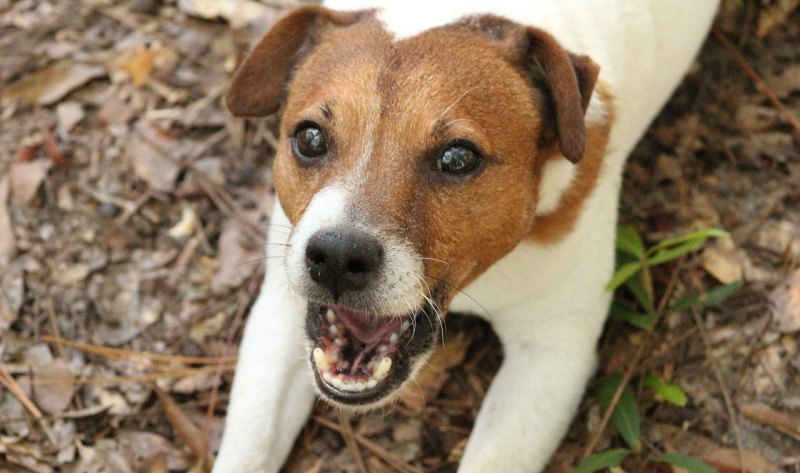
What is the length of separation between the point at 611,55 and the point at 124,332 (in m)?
2.70

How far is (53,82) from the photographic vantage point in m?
5.09

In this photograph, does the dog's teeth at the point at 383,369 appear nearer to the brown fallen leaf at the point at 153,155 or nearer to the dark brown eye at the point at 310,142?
the dark brown eye at the point at 310,142

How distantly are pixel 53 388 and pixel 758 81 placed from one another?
13.7 feet

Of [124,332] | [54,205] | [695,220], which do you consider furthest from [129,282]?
[695,220]

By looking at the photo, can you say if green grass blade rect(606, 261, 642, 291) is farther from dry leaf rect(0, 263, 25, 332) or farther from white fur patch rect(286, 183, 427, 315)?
dry leaf rect(0, 263, 25, 332)

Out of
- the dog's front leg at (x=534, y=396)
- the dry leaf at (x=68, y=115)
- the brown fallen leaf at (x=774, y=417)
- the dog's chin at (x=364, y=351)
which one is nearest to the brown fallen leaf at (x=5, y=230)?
the dry leaf at (x=68, y=115)

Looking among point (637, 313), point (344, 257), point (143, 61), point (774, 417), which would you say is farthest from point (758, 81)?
point (143, 61)

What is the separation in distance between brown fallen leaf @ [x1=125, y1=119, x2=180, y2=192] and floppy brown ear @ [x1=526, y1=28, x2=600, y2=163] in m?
2.41

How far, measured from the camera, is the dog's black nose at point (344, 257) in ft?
8.96

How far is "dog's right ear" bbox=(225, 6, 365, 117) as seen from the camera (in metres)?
3.37

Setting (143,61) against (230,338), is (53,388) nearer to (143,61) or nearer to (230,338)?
(230,338)

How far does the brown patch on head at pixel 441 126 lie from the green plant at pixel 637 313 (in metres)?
0.97

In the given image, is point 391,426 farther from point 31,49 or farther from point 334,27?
point 31,49

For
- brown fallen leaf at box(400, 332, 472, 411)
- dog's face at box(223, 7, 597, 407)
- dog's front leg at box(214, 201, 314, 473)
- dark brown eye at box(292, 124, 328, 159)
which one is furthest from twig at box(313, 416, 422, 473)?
dark brown eye at box(292, 124, 328, 159)
